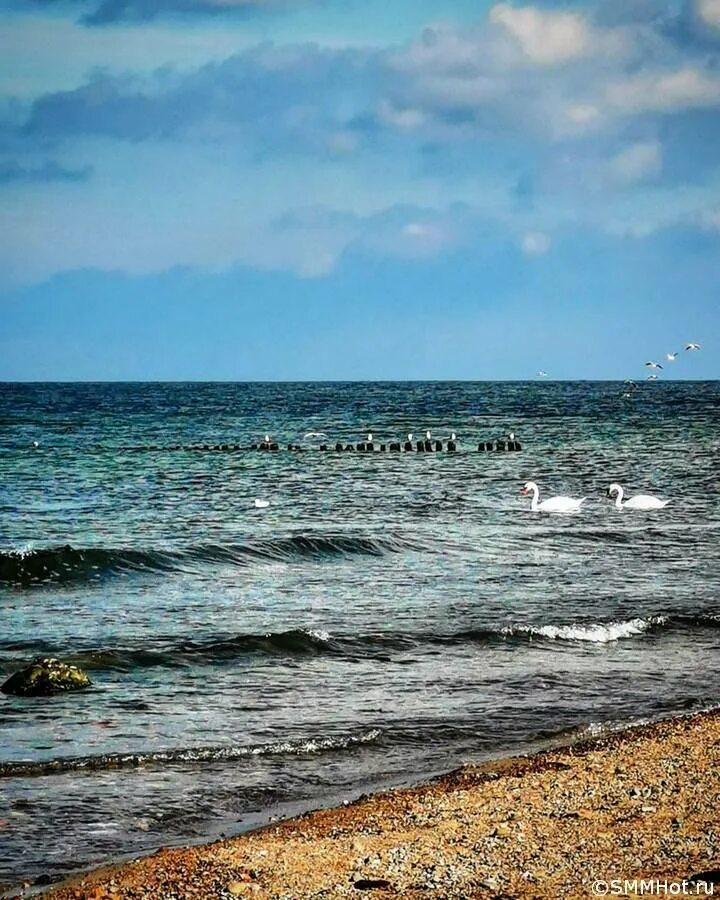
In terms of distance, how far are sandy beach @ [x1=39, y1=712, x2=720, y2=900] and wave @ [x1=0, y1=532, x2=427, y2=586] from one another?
12.7 m

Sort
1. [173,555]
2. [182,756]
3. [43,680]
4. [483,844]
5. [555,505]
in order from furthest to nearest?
1. [555,505]
2. [173,555]
3. [43,680]
4. [182,756]
5. [483,844]

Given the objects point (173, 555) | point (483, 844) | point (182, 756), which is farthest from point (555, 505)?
point (483, 844)

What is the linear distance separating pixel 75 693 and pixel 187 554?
34.4 ft

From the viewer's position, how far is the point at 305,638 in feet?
52.3

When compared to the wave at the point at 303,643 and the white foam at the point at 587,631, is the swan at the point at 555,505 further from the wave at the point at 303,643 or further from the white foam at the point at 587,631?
the white foam at the point at 587,631

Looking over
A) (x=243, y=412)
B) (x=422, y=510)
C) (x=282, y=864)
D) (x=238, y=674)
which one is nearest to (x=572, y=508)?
(x=422, y=510)

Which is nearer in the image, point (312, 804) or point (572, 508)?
point (312, 804)

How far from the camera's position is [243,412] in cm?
10600

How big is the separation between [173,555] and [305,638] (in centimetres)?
827

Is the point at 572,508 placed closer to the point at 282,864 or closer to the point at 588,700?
the point at 588,700

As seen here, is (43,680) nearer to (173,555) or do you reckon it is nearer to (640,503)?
(173,555)

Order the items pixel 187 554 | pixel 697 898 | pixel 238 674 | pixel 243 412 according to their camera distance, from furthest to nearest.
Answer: pixel 243 412 < pixel 187 554 < pixel 238 674 < pixel 697 898

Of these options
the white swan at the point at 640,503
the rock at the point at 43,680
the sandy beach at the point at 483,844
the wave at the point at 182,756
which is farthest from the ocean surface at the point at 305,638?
the sandy beach at the point at 483,844

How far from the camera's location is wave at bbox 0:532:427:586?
71.0 ft
